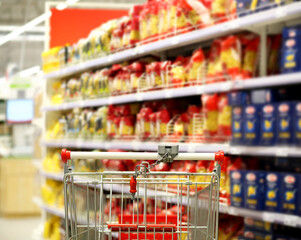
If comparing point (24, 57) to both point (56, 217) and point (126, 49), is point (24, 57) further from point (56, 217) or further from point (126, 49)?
point (126, 49)

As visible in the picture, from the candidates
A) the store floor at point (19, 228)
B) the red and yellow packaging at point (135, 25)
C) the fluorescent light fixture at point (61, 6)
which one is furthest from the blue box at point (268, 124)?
the store floor at point (19, 228)

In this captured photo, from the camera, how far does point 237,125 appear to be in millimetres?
2580

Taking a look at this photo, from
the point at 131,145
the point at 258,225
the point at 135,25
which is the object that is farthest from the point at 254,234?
the point at 135,25

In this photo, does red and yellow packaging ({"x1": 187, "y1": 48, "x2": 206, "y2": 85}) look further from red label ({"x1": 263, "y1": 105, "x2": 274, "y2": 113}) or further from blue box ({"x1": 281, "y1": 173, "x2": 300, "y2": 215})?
blue box ({"x1": 281, "y1": 173, "x2": 300, "y2": 215})

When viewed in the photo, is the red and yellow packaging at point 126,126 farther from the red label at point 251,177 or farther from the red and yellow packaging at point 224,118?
the red label at point 251,177

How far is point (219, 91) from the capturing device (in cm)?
286

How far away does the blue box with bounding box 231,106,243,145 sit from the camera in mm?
2570

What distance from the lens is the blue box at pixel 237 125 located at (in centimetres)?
257

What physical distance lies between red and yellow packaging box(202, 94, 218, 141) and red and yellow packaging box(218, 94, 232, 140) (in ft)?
0.17

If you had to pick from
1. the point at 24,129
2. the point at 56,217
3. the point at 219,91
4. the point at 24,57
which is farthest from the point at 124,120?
the point at 24,57

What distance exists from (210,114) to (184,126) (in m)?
0.42

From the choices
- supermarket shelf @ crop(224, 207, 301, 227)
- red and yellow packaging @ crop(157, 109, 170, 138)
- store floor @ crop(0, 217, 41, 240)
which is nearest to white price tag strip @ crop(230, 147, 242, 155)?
supermarket shelf @ crop(224, 207, 301, 227)

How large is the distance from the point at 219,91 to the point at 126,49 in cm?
127

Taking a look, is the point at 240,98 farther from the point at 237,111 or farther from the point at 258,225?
the point at 258,225
